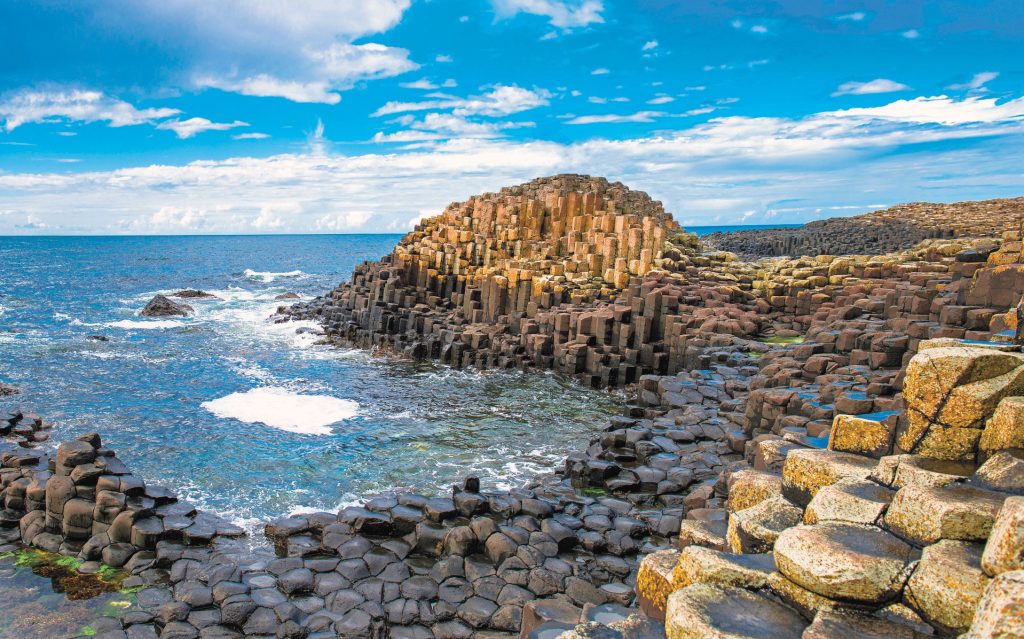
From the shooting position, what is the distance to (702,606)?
4258 mm

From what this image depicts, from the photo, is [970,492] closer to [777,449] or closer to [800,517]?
[800,517]

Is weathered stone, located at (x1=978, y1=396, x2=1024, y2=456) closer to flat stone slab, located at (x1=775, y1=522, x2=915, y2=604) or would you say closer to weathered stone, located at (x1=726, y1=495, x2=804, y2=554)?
flat stone slab, located at (x1=775, y1=522, x2=915, y2=604)

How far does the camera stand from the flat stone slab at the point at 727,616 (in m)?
3.99

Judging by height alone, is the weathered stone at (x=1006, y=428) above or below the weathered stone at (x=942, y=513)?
above

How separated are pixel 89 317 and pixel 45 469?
31.3 m

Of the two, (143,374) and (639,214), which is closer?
(143,374)

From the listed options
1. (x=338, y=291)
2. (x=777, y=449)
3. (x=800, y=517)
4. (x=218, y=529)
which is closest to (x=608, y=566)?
(x=777, y=449)

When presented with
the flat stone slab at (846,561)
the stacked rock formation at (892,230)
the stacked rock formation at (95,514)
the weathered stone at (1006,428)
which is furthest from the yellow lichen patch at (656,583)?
the stacked rock formation at (892,230)

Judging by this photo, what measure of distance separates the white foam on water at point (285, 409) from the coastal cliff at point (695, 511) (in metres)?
4.71

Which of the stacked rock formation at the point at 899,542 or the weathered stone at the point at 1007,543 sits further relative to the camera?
the stacked rock formation at the point at 899,542

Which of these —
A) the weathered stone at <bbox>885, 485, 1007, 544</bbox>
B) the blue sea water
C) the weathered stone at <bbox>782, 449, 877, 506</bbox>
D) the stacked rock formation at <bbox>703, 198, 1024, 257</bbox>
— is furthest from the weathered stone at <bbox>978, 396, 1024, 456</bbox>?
the stacked rock formation at <bbox>703, 198, 1024, 257</bbox>

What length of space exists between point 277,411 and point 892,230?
55.5 m

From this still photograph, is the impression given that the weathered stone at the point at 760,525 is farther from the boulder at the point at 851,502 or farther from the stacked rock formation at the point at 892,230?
the stacked rock formation at the point at 892,230

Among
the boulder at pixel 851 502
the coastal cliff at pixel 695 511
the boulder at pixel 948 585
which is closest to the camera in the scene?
the boulder at pixel 948 585
